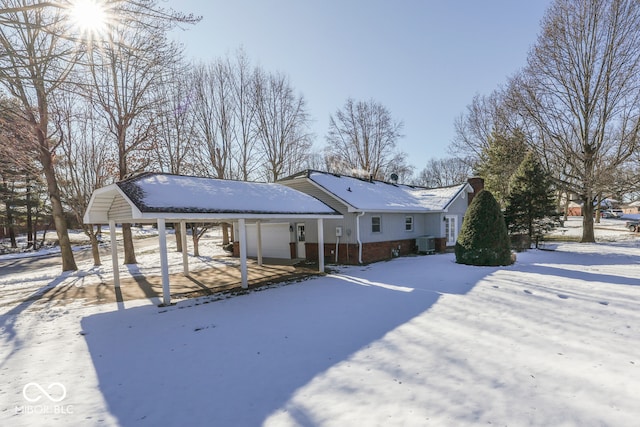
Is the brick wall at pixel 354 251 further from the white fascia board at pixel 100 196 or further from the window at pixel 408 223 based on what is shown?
the white fascia board at pixel 100 196

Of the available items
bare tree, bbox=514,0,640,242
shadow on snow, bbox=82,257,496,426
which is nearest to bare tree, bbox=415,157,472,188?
bare tree, bbox=514,0,640,242

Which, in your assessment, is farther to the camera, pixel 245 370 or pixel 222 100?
pixel 222 100

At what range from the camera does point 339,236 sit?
48.2ft

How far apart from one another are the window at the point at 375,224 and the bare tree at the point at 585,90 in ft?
45.3

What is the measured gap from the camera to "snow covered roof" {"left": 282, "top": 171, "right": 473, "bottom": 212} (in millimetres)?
14719

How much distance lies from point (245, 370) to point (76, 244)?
37213 mm

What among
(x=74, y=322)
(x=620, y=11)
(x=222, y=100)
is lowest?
(x=74, y=322)

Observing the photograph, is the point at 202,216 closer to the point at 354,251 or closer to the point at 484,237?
the point at 354,251

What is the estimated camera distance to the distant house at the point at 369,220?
14438 mm

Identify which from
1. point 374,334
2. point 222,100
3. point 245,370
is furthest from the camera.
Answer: point 222,100

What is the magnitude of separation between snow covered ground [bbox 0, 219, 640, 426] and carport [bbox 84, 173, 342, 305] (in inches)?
91.4

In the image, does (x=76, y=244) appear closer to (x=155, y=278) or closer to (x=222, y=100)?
(x=222, y=100)

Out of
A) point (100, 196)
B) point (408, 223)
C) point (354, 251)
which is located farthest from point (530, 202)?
point (100, 196)

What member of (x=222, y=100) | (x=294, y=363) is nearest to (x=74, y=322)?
(x=294, y=363)
